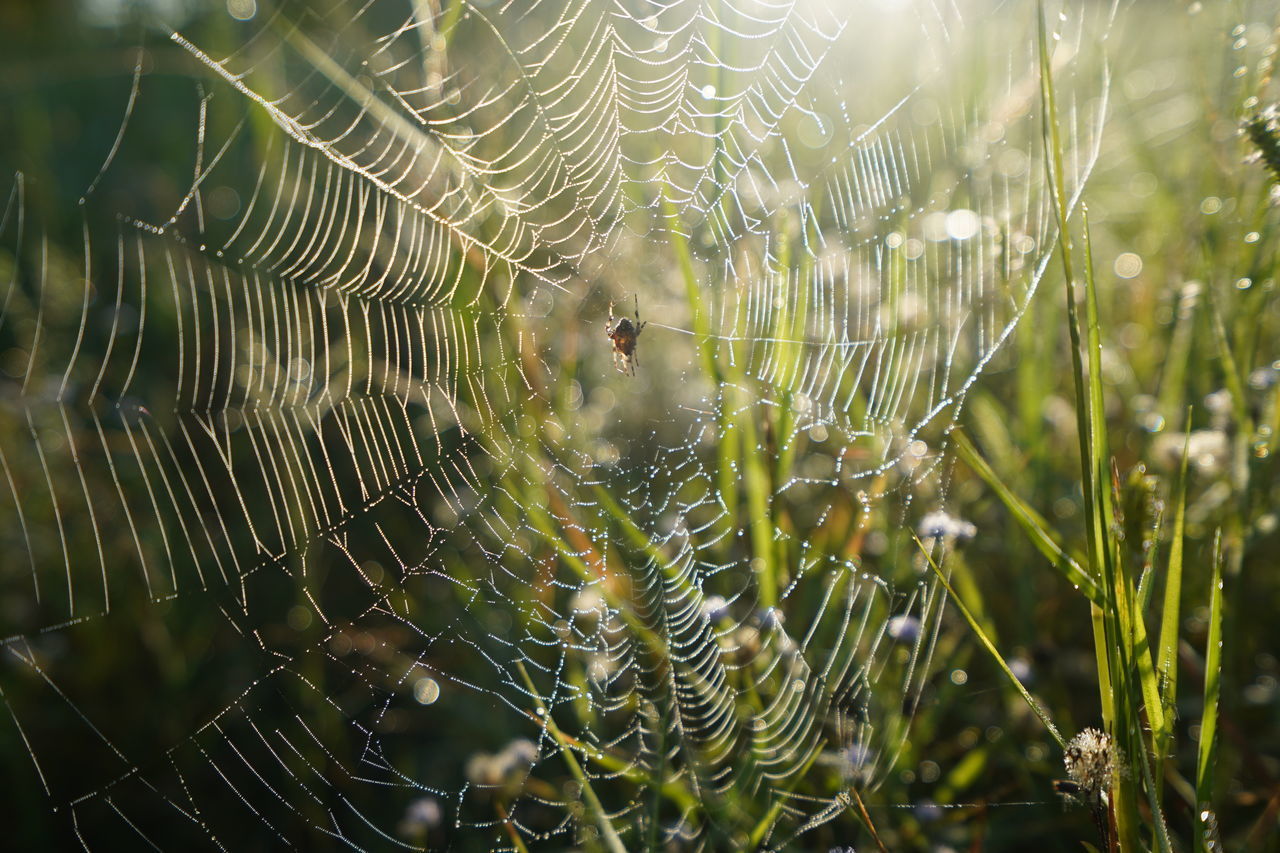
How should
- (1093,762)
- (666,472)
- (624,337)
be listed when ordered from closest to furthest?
(1093,762)
(624,337)
(666,472)

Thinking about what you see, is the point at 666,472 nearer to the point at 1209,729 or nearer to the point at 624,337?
the point at 624,337

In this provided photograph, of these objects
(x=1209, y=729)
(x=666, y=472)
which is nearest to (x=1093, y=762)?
(x=1209, y=729)

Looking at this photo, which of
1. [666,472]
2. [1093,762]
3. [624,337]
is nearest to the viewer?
[1093,762]

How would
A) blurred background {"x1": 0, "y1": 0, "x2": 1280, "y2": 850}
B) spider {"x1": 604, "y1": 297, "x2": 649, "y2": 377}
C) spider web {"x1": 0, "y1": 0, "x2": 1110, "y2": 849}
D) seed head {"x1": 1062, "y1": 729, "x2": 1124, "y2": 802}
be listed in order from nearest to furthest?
seed head {"x1": 1062, "y1": 729, "x2": 1124, "y2": 802}
blurred background {"x1": 0, "y1": 0, "x2": 1280, "y2": 850}
spider web {"x1": 0, "y1": 0, "x2": 1110, "y2": 849}
spider {"x1": 604, "y1": 297, "x2": 649, "y2": 377}

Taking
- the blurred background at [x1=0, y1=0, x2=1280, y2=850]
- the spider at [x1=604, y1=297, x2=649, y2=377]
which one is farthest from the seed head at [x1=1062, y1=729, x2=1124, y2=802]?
the spider at [x1=604, y1=297, x2=649, y2=377]

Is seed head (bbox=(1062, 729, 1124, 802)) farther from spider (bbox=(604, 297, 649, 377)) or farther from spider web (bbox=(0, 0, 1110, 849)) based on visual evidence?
spider (bbox=(604, 297, 649, 377))

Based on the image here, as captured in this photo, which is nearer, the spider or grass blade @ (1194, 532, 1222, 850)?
grass blade @ (1194, 532, 1222, 850)
